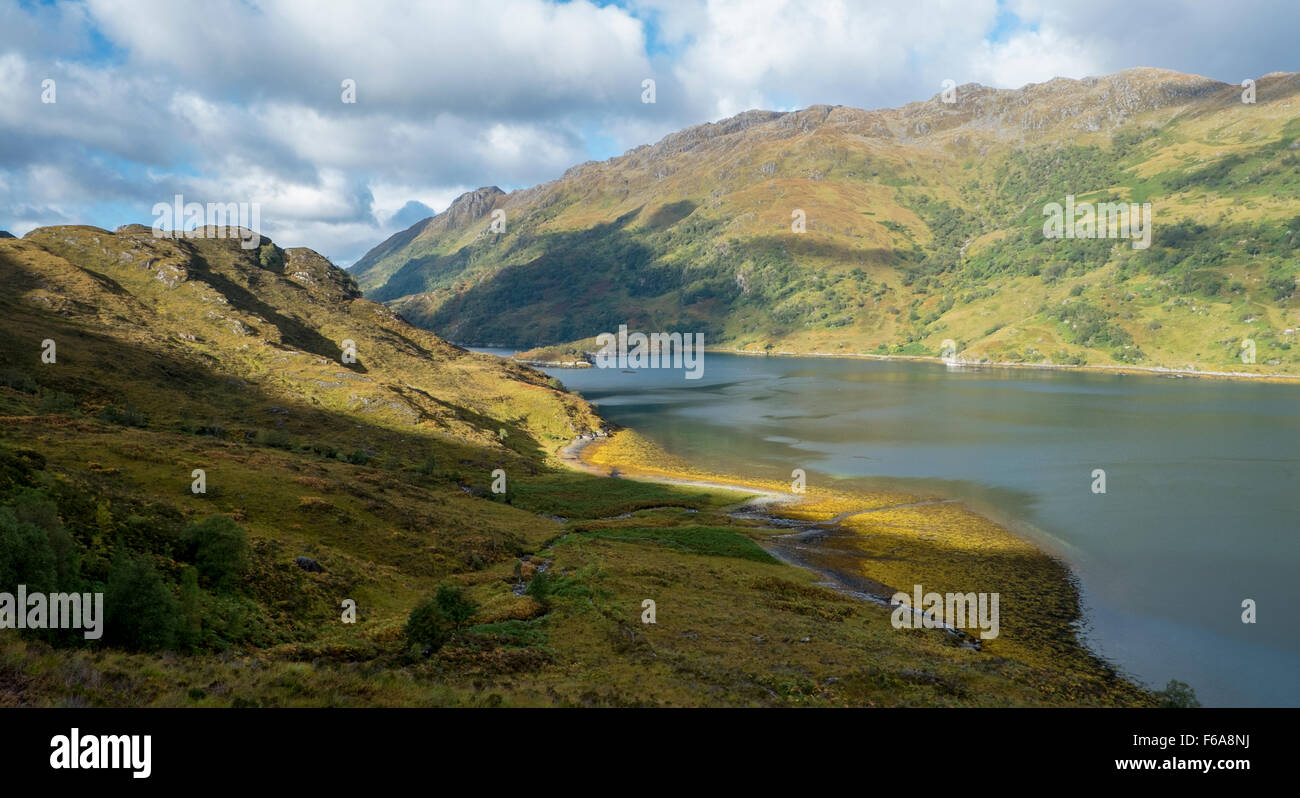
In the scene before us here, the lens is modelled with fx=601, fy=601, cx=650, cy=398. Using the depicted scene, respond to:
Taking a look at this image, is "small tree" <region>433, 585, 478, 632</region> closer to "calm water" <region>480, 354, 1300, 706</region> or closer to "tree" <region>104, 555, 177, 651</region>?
"tree" <region>104, 555, 177, 651</region>

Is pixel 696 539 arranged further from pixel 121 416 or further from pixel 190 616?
pixel 121 416

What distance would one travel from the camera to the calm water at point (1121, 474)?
4369 centimetres

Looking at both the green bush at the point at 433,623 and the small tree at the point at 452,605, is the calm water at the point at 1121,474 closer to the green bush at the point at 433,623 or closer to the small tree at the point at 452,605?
the small tree at the point at 452,605

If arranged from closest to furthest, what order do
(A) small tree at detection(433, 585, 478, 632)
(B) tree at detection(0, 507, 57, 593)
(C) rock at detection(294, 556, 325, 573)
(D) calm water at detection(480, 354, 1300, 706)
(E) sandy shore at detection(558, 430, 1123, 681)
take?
(B) tree at detection(0, 507, 57, 593), (A) small tree at detection(433, 585, 478, 632), (C) rock at detection(294, 556, 325, 573), (E) sandy shore at detection(558, 430, 1123, 681), (D) calm water at detection(480, 354, 1300, 706)

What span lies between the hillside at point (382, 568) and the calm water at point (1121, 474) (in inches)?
273

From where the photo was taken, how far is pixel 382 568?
42.2m

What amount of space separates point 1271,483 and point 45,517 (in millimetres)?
129329

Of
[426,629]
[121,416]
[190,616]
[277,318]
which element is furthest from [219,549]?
[277,318]

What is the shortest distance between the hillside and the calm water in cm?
693

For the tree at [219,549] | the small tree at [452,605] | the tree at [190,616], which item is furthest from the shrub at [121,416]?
the small tree at [452,605]

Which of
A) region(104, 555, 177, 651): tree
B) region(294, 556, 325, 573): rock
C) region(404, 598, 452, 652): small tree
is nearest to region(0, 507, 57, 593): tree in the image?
region(104, 555, 177, 651): tree

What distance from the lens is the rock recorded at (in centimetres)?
3647
